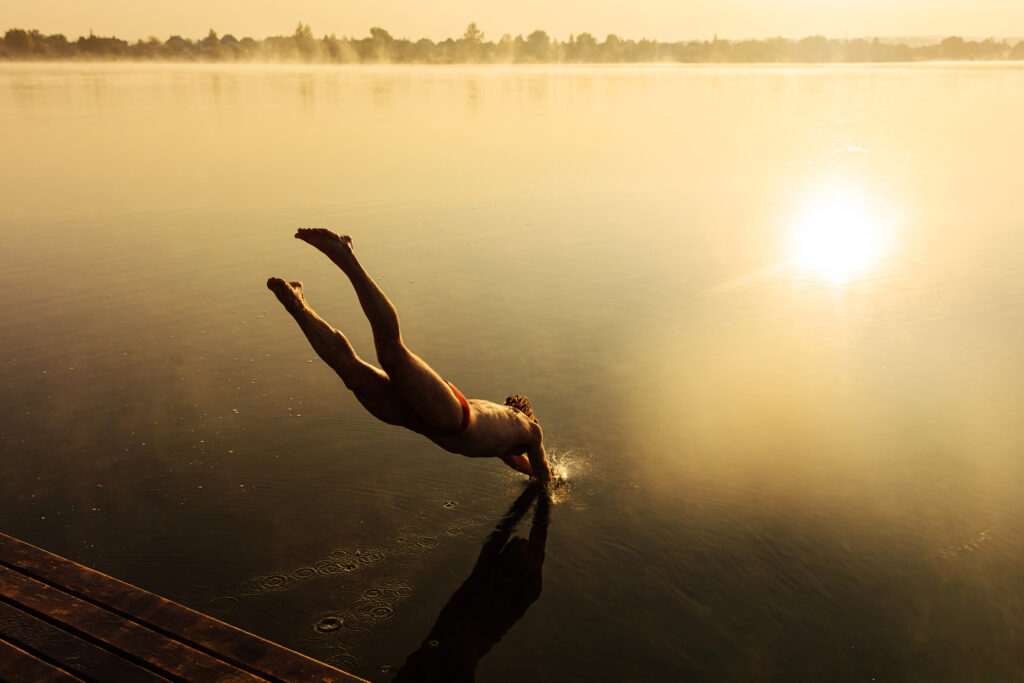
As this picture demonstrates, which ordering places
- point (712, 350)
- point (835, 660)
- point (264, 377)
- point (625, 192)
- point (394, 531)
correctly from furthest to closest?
point (625, 192)
point (712, 350)
point (264, 377)
point (394, 531)
point (835, 660)

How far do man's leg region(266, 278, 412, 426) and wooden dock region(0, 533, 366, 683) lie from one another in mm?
2015

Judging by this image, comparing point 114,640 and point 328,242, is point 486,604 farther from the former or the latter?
point 328,242

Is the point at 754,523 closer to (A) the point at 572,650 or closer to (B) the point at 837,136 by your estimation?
(A) the point at 572,650

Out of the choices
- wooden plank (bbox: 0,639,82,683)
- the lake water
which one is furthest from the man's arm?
wooden plank (bbox: 0,639,82,683)

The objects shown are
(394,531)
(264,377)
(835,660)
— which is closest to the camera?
(835,660)

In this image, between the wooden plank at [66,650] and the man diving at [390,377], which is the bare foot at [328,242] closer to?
the man diving at [390,377]

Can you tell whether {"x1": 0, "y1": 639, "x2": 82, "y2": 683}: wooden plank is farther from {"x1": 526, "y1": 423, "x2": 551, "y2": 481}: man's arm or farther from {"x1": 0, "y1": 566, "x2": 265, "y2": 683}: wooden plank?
{"x1": 526, "y1": 423, "x2": 551, "y2": 481}: man's arm

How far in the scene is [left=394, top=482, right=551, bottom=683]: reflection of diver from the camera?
22.9ft

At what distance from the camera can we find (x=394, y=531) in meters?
8.67

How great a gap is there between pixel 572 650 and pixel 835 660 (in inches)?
85.3

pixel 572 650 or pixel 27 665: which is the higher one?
pixel 27 665

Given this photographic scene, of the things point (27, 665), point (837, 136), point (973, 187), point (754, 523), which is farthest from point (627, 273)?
point (837, 136)

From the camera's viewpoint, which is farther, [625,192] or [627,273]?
[625,192]

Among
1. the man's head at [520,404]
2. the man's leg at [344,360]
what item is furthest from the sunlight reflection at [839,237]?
the man's leg at [344,360]
